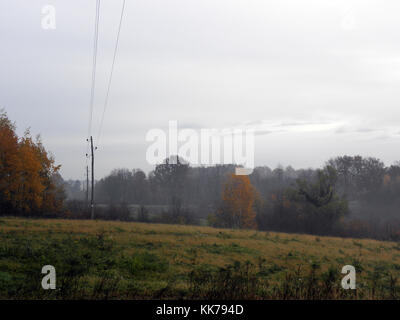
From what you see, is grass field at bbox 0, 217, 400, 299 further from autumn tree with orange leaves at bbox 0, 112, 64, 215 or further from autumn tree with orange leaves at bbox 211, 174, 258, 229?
autumn tree with orange leaves at bbox 211, 174, 258, 229

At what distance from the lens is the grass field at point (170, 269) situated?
6422mm

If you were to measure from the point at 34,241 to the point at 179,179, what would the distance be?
68140mm

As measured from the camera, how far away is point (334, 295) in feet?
→ 20.5

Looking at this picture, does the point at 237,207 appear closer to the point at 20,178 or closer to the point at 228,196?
the point at 228,196

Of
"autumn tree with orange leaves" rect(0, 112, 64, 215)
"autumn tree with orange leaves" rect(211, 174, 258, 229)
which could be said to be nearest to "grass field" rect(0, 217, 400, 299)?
"autumn tree with orange leaves" rect(0, 112, 64, 215)

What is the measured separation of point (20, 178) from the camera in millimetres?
38469

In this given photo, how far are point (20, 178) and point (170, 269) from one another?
33353 millimetres

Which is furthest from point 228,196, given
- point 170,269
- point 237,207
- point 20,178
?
point 170,269

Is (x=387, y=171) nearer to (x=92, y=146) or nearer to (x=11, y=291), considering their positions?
(x=92, y=146)

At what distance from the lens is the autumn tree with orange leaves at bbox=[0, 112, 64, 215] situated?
1479 inches

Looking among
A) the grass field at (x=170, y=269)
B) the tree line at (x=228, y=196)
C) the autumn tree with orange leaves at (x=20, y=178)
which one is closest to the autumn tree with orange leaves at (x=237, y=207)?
the tree line at (x=228, y=196)

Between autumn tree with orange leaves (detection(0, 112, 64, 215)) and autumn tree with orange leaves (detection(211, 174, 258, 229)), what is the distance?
26233 millimetres

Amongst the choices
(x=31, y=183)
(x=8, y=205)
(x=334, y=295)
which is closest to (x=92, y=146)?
(x=31, y=183)

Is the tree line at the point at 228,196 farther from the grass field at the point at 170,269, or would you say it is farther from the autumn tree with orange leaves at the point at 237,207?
the grass field at the point at 170,269
